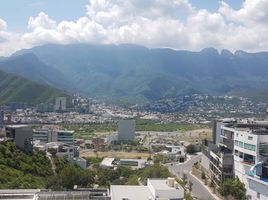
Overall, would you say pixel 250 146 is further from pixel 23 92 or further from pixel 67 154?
pixel 23 92

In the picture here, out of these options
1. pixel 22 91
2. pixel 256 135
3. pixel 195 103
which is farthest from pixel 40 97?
pixel 256 135

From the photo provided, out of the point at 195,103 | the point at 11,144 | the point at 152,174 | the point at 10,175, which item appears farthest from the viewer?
the point at 195,103

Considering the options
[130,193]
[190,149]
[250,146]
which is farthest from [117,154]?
[130,193]

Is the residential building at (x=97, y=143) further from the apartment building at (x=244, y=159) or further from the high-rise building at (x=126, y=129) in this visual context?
the apartment building at (x=244, y=159)

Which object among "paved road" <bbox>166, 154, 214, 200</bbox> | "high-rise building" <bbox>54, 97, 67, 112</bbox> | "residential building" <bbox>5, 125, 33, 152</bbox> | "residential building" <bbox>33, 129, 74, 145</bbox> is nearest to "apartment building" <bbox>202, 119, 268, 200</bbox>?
"paved road" <bbox>166, 154, 214, 200</bbox>

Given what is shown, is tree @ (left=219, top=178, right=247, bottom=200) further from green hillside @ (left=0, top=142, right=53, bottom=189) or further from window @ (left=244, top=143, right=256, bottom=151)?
green hillside @ (left=0, top=142, right=53, bottom=189)

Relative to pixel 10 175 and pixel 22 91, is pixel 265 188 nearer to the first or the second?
pixel 10 175
